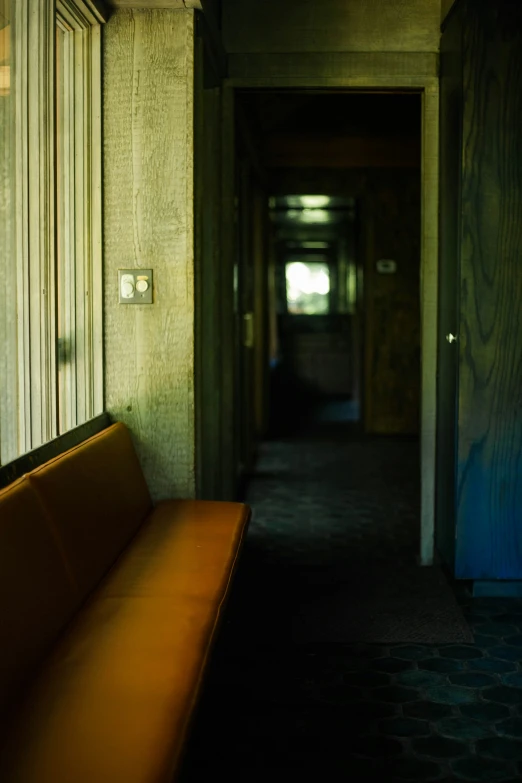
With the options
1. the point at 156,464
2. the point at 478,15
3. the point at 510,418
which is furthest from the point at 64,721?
the point at 478,15

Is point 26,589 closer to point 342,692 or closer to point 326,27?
point 342,692

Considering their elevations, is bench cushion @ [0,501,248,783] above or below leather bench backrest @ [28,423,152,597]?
below

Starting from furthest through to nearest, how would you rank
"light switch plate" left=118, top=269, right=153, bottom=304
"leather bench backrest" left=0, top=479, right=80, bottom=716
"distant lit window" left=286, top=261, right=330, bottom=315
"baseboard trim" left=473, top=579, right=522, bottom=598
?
"distant lit window" left=286, top=261, right=330, bottom=315
"baseboard trim" left=473, top=579, right=522, bottom=598
"light switch plate" left=118, top=269, right=153, bottom=304
"leather bench backrest" left=0, top=479, right=80, bottom=716

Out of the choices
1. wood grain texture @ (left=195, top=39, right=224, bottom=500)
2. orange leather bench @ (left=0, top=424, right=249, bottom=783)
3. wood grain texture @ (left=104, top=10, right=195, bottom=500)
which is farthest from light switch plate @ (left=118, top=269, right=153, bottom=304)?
orange leather bench @ (left=0, top=424, right=249, bottom=783)

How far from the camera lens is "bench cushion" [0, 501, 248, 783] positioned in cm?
139

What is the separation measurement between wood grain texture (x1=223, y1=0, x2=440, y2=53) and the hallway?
8.44 feet

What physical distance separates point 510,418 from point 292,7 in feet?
7.42

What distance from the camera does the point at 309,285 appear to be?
620 inches

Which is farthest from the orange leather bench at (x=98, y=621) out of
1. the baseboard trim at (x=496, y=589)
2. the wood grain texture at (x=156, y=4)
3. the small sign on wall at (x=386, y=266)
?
the small sign on wall at (x=386, y=266)

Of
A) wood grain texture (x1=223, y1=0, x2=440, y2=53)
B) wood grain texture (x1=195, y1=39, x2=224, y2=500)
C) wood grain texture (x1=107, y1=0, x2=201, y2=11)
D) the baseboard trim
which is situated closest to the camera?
wood grain texture (x1=107, y1=0, x2=201, y2=11)

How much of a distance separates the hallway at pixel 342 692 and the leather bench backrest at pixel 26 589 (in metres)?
0.40

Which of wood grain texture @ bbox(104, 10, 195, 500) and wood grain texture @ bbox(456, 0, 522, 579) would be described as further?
wood grain texture @ bbox(456, 0, 522, 579)

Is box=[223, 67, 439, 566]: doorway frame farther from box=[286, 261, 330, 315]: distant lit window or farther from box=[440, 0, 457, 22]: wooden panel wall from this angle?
box=[286, 261, 330, 315]: distant lit window

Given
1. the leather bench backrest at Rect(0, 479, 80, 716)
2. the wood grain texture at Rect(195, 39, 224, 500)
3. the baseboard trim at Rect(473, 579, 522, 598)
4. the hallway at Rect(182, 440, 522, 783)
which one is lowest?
the hallway at Rect(182, 440, 522, 783)
